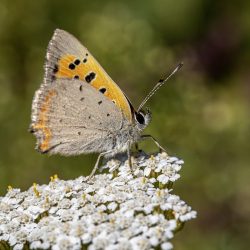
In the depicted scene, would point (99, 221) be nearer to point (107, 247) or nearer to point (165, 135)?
point (107, 247)

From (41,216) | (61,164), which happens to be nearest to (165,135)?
(61,164)

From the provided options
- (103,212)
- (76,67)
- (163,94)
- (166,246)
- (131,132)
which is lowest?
(166,246)

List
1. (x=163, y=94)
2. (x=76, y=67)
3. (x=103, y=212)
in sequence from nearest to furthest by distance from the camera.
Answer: (x=103, y=212) → (x=76, y=67) → (x=163, y=94)

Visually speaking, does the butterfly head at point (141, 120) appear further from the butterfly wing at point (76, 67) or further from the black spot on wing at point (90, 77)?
the black spot on wing at point (90, 77)

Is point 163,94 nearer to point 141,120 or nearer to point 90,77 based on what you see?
point 141,120

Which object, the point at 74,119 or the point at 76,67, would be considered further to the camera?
the point at 74,119

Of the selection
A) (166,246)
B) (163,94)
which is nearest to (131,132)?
(166,246)

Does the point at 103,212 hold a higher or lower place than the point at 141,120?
lower

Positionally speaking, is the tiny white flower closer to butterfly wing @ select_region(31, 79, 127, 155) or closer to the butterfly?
the butterfly
